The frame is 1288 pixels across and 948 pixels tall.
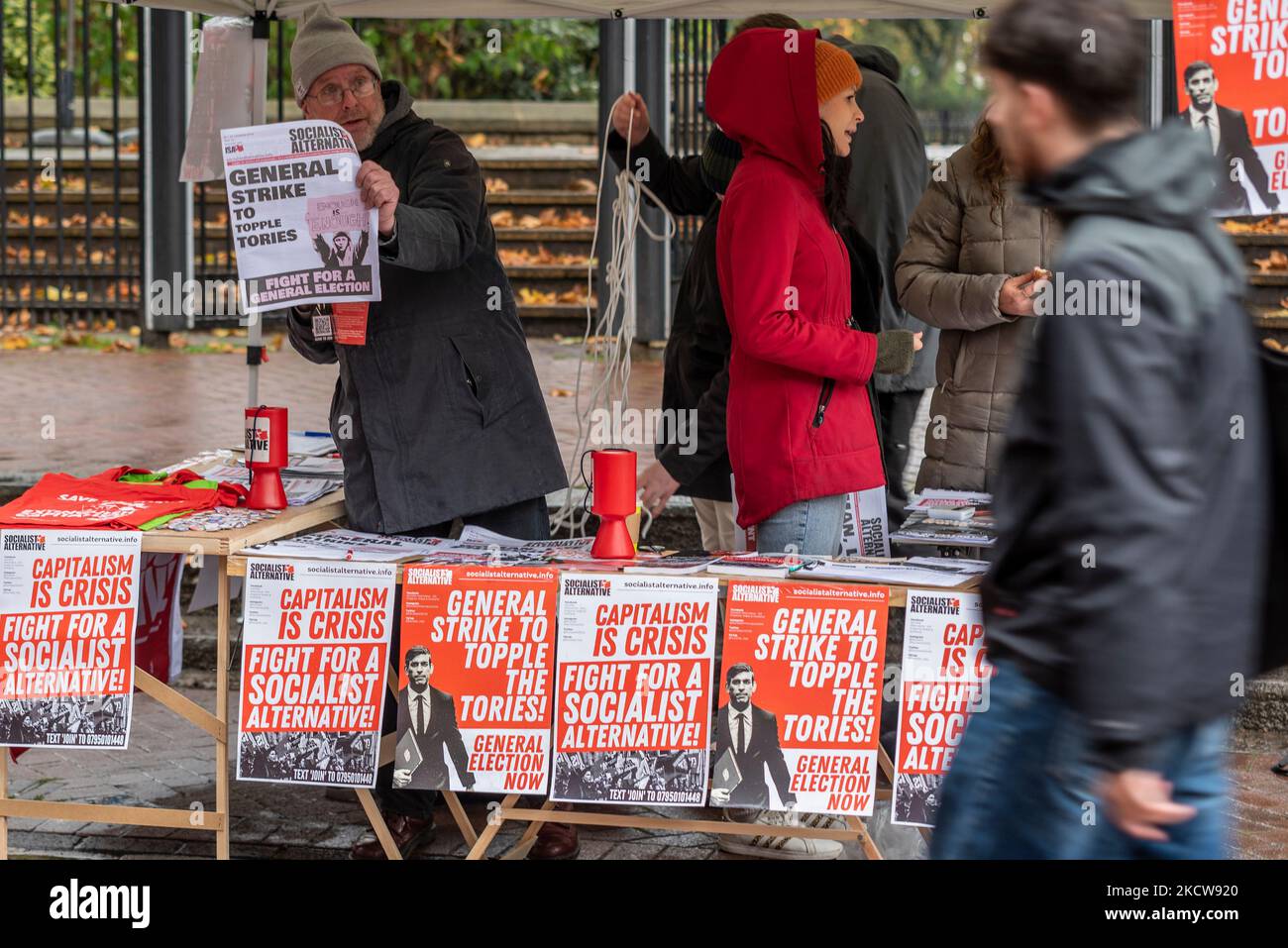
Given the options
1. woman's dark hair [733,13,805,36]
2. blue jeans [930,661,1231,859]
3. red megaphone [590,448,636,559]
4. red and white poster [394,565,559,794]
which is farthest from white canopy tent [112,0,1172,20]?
blue jeans [930,661,1231,859]

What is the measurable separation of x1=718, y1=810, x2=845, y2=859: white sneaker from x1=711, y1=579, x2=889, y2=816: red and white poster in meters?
0.62

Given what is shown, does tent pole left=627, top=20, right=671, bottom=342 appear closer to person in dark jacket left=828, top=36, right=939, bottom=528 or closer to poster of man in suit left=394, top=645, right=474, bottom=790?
person in dark jacket left=828, top=36, right=939, bottom=528

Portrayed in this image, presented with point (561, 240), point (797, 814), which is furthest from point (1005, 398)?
point (561, 240)

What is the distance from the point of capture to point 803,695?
3.88m

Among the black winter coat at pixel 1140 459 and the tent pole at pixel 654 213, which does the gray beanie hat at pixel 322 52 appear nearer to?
the black winter coat at pixel 1140 459

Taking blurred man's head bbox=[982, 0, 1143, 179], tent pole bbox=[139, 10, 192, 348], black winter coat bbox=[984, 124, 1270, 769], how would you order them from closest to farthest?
black winter coat bbox=[984, 124, 1270, 769] < blurred man's head bbox=[982, 0, 1143, 179] < tent pole bbox=[139, 10, 192, 348]

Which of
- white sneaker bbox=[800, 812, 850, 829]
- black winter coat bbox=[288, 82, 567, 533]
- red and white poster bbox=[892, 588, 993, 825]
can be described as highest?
black winter coat bbox=[288, 82, 567, 533]

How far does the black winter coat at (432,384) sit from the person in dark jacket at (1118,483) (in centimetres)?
229

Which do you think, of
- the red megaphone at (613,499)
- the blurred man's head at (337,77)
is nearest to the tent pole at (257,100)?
the blurred man's head at (337,77)

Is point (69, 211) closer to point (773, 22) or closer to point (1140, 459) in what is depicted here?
point (773, 22)

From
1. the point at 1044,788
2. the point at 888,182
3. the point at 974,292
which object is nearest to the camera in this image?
the point at 1044,788

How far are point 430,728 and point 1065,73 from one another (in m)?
2.36

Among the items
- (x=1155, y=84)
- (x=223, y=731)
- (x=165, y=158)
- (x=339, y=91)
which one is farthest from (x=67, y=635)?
(x=165, y=158)

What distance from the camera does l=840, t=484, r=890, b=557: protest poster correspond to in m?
4.48
